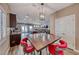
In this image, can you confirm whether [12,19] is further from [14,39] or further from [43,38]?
[43,38]

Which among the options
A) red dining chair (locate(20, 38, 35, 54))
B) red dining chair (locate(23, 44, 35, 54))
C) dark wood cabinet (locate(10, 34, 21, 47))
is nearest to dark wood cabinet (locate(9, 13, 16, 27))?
dark wood cabinet (locate(10, 34, 21, 47))

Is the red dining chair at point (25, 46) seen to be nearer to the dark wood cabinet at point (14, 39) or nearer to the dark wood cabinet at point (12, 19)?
the dark wood cabinet at point (14, 39)

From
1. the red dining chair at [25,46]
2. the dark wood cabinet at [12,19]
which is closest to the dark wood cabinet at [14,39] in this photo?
the red dining chair at [25,46]

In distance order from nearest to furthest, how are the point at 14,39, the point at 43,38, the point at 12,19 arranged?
1. the point at 12,19
2. the point at 14,39
3. the point at 43,38

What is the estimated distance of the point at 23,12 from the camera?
201 centimetres

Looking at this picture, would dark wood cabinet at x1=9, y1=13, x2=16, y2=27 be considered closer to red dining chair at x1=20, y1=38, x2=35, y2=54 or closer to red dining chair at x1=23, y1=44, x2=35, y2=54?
red dining chair at x1=20, y1=38, x2=35, y2=54

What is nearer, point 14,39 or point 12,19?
point 12,19

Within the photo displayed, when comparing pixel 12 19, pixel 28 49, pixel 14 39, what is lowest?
pixel 28 49

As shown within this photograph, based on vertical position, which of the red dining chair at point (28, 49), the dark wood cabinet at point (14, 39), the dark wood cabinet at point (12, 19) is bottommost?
the red dining chair at point (28, 49)

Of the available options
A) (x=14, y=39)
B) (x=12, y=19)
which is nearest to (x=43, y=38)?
(x=14, y=39)

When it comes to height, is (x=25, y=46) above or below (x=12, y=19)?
below

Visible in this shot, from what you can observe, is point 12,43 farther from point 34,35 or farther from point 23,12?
point 23,12

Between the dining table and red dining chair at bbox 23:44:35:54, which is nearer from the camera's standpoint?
red dining chair at bbox 23:44:35:54

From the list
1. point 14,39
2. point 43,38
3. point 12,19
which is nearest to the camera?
point 12,19
